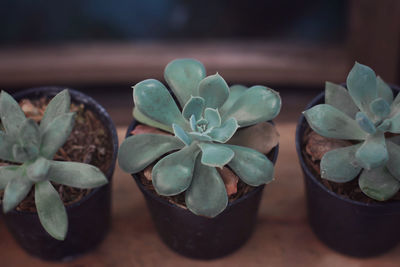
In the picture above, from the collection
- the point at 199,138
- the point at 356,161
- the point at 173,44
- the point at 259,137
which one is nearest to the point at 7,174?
the point at 199,138

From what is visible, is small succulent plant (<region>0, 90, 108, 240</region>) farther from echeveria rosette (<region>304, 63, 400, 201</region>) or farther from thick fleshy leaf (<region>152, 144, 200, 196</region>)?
echeveria rosette (<region>304, 63, 400, 201</region>)

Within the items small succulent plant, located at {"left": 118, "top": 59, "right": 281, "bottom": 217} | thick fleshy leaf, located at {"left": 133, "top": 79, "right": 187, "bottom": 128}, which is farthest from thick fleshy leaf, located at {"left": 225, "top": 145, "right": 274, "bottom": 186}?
thick fleshy leaf, located at {"left": 133, "top": 79, "right": 187, "bottom": 128}

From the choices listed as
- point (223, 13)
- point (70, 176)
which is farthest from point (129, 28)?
point (70, 176)

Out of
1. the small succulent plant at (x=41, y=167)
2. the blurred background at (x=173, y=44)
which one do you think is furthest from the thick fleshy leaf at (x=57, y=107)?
the blurred background at (x=173, y=44)

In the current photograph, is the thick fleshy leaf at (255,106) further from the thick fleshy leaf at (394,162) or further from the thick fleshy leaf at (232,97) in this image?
the thick fleshy leaf at (394,162)

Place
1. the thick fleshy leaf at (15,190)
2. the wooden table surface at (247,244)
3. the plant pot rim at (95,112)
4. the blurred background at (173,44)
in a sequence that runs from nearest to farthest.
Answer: the thick fleshy leaf at (15,190)
the plant pot rim at (95,112)
the wooden table surface at (247,244)
the blurred background at (173,44)

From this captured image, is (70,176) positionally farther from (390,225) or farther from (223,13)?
(223,13)

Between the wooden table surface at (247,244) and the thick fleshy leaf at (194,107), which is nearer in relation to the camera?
the thick fleshy leaf at (194,107)

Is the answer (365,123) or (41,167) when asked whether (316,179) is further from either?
(41,167)
